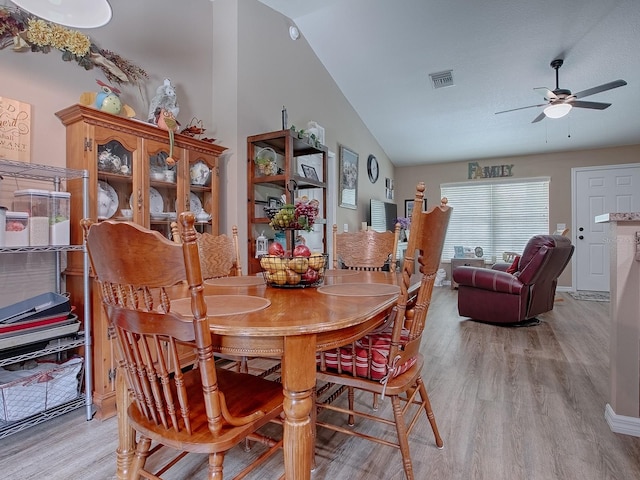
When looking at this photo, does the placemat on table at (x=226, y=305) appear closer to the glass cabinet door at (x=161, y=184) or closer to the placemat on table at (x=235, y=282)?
the placemat on table at (x=235, y=282)

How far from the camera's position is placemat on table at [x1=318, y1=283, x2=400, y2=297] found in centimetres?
145

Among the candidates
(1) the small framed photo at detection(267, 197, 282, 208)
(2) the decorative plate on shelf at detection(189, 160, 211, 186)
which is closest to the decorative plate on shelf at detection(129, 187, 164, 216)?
(2) the decorative plate on shelf at detection(189, 160, 211, 186)

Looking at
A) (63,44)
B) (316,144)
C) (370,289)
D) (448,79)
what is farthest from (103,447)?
(448,79)

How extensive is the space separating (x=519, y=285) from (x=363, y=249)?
2090mm

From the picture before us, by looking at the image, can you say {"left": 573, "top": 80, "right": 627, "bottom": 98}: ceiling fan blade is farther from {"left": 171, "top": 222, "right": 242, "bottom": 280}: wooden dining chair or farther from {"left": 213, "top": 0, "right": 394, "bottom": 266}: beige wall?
{"left": 171, "top": 222, "right": 242, "bottom": 280}: wooden dining chair

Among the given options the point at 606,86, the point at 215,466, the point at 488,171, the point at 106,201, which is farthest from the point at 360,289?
the point at 488,171

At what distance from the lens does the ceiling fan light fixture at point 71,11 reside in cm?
129

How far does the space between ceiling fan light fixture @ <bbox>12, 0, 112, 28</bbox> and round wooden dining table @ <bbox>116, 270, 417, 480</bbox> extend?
3.85ft

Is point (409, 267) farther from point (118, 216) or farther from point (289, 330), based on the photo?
point (118, 216)

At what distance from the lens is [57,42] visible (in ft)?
6.72

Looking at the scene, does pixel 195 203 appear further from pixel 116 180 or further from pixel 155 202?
pixel 116 180

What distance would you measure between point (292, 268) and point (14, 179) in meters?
1.67

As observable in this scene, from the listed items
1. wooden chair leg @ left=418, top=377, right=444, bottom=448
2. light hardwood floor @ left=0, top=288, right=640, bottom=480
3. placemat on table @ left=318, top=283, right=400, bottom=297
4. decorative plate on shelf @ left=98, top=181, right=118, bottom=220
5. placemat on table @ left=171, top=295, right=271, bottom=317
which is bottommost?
light hardwood floor @ left=0, top=288, right=640, bottom=480

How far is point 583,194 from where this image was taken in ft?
19.7
